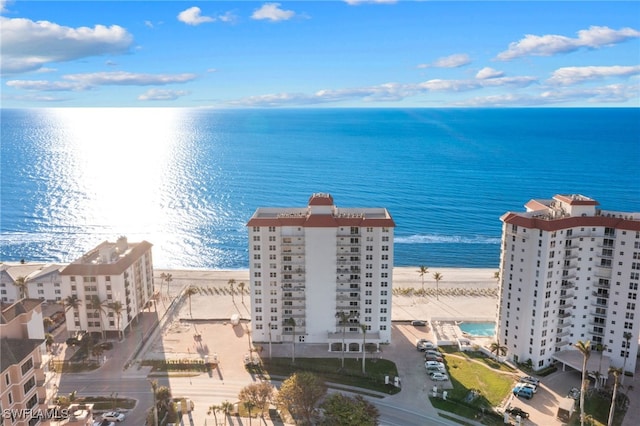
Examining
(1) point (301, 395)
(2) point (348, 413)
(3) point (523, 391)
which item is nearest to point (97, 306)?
(1) point (301, 395)

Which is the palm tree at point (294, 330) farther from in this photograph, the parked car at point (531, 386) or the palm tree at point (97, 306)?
the parked car at point (531, 386)

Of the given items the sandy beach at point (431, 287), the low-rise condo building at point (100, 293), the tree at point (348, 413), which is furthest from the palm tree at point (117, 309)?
the tree at point (348, 413)

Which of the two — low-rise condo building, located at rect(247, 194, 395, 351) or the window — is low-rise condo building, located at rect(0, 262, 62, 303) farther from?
the window

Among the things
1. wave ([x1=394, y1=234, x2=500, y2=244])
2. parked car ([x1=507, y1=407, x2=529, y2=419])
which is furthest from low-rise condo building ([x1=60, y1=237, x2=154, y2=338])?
wave ([x1=394, y1=234, x2=500, y2=244])

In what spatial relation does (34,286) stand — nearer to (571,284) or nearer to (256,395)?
(256,395)

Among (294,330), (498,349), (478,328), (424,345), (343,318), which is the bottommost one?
(478,328)

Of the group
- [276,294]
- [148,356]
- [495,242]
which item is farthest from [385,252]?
[495,242]
